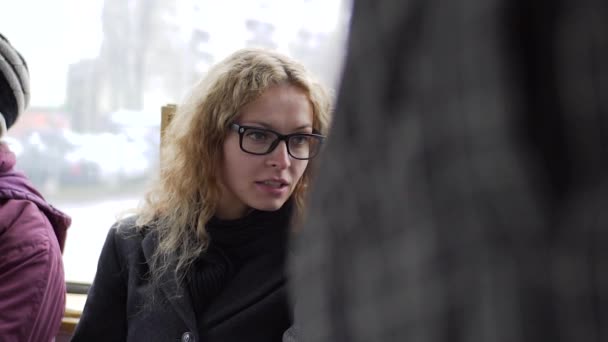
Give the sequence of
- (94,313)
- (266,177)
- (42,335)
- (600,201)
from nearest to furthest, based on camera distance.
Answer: (600,201), (266,177), (94,313), (42,335)

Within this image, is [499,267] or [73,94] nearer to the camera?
[499,267]

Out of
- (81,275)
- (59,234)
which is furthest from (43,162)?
(59,234)

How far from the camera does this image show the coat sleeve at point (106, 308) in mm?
1294

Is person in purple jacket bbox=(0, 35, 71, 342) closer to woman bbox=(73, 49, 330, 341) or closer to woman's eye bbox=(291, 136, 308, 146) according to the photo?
woman bbox=(73, 49, 330, 341)

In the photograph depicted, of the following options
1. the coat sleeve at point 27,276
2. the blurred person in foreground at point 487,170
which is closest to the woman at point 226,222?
the coat sleeve at point 27,276

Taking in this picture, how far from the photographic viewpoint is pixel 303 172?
1209 mm

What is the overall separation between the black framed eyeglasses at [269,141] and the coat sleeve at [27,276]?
603mm

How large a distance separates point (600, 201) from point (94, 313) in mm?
1303

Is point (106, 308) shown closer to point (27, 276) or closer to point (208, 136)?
point (27, 276)

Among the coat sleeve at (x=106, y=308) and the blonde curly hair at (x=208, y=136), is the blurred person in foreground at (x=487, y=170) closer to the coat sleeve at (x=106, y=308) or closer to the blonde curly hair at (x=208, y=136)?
the blonde curly hair at (x=208, y=136)

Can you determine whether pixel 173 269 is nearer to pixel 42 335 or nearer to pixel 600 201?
pixel 42 335

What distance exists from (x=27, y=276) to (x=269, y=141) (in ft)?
2.19

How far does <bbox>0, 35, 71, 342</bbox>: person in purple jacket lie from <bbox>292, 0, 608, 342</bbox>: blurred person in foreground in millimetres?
1356

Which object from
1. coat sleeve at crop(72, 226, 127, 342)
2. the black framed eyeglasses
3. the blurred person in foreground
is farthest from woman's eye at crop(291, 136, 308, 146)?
the blurred person in foreground
